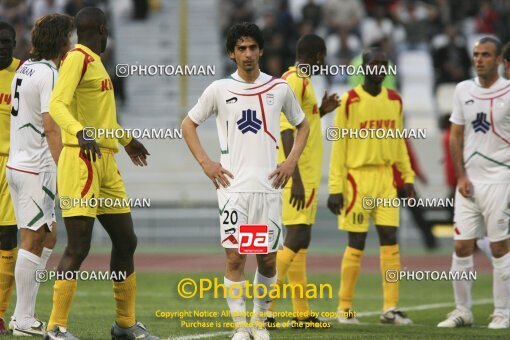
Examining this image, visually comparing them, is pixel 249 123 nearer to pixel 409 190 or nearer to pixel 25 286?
pixel 25 286

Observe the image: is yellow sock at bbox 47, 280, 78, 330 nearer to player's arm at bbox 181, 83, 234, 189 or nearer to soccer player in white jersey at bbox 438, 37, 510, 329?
player's arm at bbox 181, 83, 234, 189

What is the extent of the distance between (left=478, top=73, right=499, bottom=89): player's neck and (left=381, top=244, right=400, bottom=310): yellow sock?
6.42ft

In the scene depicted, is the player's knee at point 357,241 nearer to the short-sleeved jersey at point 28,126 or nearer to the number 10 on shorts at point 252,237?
the number 10 on shorts at point 252,237

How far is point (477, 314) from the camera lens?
1295 cm

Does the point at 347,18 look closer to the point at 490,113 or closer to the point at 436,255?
the point at 436,255

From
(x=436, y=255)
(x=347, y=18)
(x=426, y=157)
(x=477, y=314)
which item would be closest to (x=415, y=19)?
(x=347, y=18)

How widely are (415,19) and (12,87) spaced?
738 inches

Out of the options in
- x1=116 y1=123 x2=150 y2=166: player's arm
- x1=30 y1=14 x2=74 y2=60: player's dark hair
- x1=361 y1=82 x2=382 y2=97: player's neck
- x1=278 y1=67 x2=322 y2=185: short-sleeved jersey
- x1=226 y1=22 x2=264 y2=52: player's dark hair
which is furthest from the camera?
x1=361 y1=82 x2=382 y2=97: player's neck

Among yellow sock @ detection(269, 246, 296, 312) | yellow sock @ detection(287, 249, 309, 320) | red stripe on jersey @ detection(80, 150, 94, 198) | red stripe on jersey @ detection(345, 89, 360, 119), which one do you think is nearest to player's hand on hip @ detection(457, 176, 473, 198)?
red stripe on jersey @ detection(345, 89, 360, 119)

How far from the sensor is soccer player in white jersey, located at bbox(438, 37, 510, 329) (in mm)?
11688

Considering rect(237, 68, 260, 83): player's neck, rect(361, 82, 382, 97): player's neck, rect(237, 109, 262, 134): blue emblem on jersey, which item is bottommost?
rect(237, 109, 262, 134): blue emblem on jersey

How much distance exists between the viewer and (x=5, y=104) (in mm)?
10977

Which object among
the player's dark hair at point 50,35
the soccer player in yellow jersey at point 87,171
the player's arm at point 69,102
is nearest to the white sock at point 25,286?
the soccer player in yellow jersey at point 87,171

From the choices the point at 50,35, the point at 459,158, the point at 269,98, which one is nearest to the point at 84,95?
the point at 50,35
